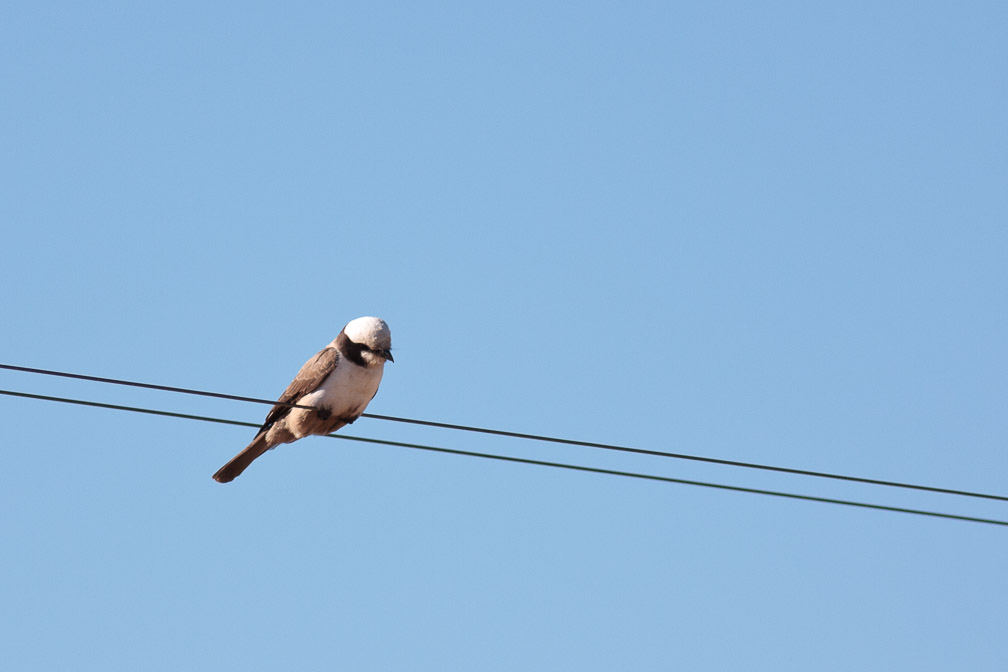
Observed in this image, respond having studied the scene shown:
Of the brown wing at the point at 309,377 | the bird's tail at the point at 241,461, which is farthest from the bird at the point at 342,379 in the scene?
the bird's tail at the point at 241,461

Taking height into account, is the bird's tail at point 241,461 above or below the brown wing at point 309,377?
below

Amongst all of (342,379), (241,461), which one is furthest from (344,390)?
(241,461)

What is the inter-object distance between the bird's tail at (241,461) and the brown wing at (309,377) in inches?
11.2

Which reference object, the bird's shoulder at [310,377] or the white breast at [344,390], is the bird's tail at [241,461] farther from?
the white breast at [344,390]

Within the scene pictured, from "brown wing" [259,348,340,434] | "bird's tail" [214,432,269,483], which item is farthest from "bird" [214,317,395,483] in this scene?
"bird's tail" [214,432,269,483]

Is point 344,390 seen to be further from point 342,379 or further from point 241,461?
point 241,461

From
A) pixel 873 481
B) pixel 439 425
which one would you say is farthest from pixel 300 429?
pixel 873 481

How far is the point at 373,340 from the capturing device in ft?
37.6

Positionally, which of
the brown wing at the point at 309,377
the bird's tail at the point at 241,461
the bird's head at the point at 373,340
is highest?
the bird's head at the point at 373,340

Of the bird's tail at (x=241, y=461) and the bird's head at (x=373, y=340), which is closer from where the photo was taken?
the bird's head at (x=373, y=340)

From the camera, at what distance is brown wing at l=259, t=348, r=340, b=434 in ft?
37.8

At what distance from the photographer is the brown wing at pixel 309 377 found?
453 inches

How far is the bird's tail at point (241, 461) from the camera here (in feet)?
40.0

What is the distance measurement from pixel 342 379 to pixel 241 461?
59.4 inches
